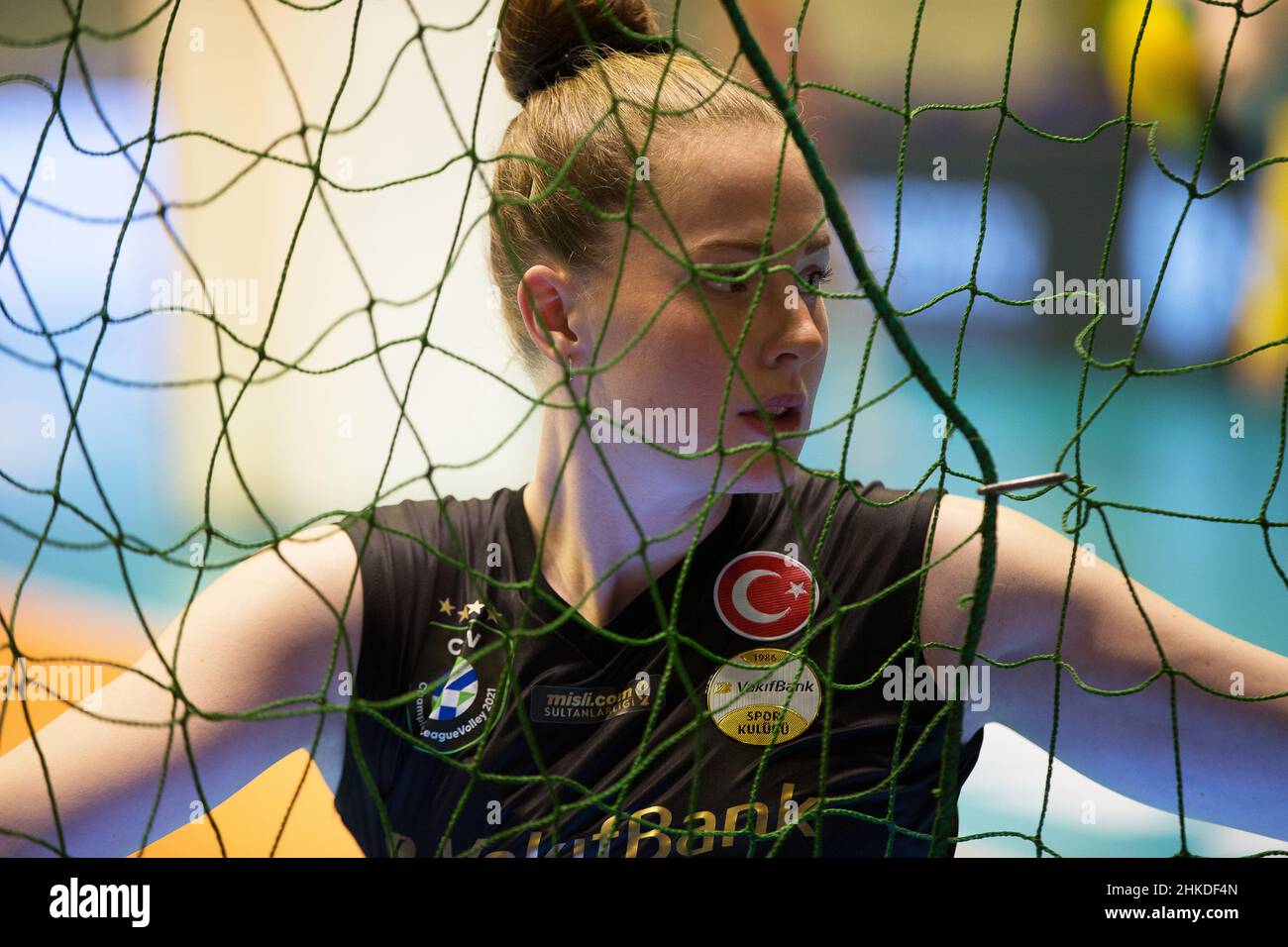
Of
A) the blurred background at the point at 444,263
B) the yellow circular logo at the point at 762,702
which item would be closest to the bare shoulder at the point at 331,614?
the yellow circular logo at the point at 762,702

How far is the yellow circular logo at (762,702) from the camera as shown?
0.83m

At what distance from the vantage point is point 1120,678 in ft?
2.78

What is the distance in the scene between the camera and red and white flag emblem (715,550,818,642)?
86 cm

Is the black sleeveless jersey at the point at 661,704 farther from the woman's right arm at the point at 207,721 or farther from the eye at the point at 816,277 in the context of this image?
the eye at the point at 816,277

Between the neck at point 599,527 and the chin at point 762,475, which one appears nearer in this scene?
the chin at point 762,475

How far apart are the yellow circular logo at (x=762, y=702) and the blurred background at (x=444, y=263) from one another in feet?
5.69

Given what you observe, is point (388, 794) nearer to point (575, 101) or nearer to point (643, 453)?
point (643, 453)

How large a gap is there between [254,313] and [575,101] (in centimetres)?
232

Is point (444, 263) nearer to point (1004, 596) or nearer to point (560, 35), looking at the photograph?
point (560, 35)
